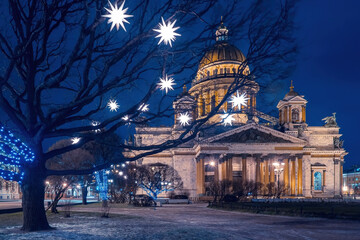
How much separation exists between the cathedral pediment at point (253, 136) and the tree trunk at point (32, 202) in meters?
45.8

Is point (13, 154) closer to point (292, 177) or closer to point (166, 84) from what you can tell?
point (166, 84)

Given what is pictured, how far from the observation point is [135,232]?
44.2 ft

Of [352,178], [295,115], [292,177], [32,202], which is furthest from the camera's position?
[352,178]

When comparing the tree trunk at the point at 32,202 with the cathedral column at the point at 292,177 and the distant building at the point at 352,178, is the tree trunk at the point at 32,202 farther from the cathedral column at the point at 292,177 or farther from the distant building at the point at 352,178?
the distant building at the point at 352,178

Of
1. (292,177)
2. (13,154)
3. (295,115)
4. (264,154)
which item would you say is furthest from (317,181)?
(13,154)

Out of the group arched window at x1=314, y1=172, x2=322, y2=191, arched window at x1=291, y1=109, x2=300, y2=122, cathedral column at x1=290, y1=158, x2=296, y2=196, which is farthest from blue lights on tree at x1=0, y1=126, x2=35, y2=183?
arched window at x1=314, y1=172, x2=322, y2=191

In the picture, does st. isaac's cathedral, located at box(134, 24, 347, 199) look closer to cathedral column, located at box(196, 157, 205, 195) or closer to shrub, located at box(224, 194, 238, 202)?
cathedral column, located at box(196, 157, 205, 195)

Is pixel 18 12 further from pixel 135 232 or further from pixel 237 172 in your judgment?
pixel 237 172

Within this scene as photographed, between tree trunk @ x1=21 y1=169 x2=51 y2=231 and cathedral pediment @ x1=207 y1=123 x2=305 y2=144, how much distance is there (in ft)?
150

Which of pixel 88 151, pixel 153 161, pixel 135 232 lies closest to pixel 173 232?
pixel 135 232

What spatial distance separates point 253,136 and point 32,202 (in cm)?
4905

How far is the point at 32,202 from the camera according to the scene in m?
13.2

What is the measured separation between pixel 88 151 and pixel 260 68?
40066 mm

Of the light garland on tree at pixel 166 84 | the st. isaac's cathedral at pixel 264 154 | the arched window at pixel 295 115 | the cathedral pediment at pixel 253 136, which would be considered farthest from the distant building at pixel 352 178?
the light garland on tree at pixel 166 84
